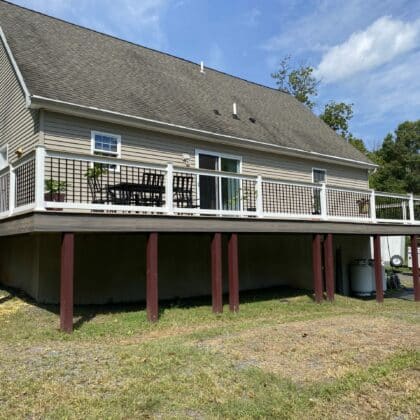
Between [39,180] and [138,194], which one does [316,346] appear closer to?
[138,194]

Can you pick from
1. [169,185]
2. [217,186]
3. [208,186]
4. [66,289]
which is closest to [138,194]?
[169,185]

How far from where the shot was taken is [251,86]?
61.9ft

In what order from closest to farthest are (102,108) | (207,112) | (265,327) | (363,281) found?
(265,327), (102,108), (207,112), (363,281)

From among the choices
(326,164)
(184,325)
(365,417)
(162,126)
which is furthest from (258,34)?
(365,417)

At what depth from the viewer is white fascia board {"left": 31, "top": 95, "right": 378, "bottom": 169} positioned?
31.8 feet

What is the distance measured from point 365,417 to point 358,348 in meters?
2.17

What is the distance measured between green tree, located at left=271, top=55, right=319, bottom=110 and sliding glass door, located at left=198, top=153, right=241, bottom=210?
20763 mm

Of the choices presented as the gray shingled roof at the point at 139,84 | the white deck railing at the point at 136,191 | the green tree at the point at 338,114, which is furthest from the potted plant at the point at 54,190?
the green tree at the point at 338,114

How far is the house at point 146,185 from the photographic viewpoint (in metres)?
8.26

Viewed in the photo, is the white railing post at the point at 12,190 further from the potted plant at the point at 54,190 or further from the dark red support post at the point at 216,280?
the dark red support post at the point at 216,280

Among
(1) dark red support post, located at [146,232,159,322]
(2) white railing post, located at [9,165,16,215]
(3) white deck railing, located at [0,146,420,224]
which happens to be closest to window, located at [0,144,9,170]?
(3) white deck railing, located at [0,146,420,224]

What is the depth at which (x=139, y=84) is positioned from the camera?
515 inches

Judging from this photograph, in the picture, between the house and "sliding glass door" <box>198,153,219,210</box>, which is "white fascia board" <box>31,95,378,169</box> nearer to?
the house

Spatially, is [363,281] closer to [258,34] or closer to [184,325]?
[184,325]
